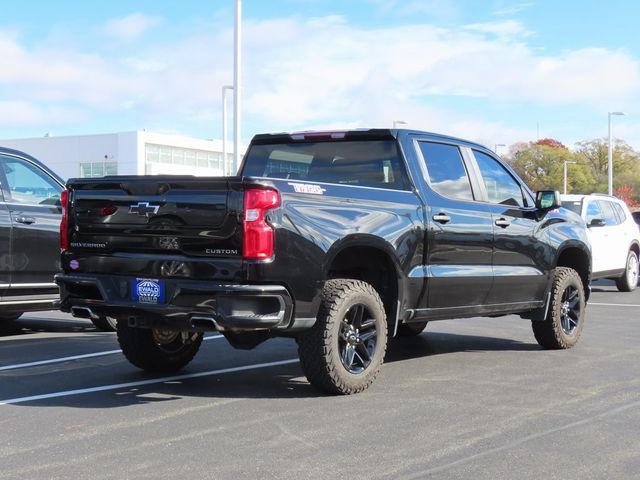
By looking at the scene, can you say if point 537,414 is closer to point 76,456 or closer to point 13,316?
point 76,456

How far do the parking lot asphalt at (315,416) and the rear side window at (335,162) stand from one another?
1.61 m

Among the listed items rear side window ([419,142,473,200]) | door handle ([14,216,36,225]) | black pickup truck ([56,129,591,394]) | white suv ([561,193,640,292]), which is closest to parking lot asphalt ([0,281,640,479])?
black pickup truck ([56,129,591,394])

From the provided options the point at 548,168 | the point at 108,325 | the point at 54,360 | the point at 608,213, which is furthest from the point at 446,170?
the point at 548,168

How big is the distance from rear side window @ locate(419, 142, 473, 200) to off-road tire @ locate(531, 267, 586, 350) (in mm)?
1630

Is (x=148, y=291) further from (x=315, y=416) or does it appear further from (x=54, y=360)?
(x=54, y=360)

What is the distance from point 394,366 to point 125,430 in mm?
2999

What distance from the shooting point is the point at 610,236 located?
15.9 metres

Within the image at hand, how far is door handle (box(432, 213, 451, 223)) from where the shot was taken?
6.97m

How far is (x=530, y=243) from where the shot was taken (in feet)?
26.7

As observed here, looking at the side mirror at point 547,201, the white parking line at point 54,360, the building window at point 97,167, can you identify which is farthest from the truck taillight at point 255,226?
the building window at point 97,167

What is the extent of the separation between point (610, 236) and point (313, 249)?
11.3 meters

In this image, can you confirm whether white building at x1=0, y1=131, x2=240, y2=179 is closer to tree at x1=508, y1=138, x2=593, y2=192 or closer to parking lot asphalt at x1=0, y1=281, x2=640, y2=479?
tree at x1=508, y1=138, x2=593, y2=192

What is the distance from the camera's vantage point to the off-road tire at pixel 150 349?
6.99 meters

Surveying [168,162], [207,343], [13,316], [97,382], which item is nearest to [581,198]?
[207,343]
